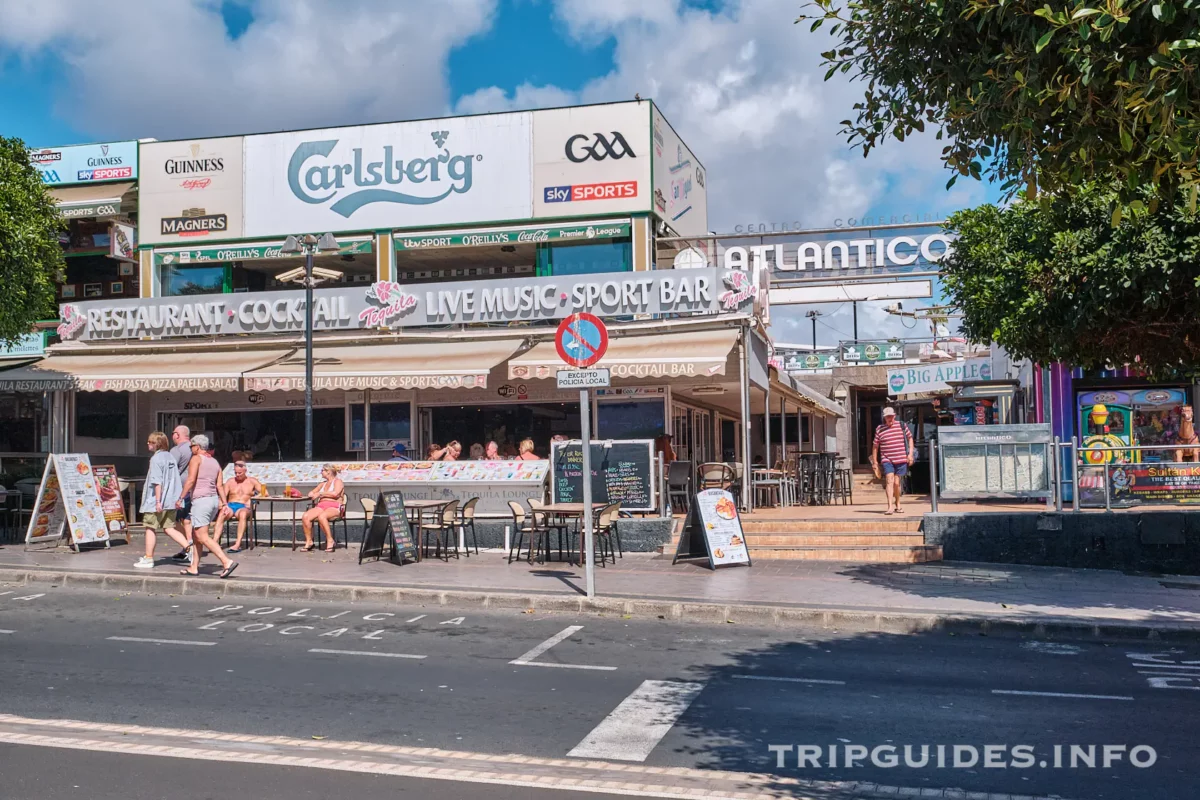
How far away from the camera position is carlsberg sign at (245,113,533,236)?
21359 mm

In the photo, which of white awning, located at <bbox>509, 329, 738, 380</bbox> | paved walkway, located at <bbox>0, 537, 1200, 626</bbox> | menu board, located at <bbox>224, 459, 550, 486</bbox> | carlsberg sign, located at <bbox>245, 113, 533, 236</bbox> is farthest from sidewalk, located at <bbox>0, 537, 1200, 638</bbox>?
carlsberg sign, located at <bbox>245, 113, 533, 236</bbox>

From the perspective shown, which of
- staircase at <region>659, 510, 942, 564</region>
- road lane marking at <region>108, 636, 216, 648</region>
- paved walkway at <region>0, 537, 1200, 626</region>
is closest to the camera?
road lane marking at <region>108, 636, 216, 648</region>

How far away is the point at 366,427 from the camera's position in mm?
20406

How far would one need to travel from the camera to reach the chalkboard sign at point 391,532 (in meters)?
14.4

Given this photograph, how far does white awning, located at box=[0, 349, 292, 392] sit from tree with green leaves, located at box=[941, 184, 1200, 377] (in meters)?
Answer: 12.0

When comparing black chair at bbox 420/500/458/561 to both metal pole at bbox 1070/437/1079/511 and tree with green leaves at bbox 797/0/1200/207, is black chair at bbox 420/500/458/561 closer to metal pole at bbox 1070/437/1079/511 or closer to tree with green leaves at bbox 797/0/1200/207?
metal pole at bbox 1070/437/1079/511

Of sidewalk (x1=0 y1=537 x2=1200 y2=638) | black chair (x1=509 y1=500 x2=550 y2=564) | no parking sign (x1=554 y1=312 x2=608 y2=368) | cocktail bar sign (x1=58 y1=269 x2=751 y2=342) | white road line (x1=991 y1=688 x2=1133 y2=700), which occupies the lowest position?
white road line (x1=991 y1=688 x2=1133 y2=700)

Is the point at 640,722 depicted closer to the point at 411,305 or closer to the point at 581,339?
the point at 581,339

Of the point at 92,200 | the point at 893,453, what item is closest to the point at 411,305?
the point at 92,200

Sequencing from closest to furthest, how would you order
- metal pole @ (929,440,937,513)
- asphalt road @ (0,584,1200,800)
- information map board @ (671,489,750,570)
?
asphalt road @ (0,584,1200,800) < information map board @ (671,489,750,570) < metal pole @ (929,440,937,513)

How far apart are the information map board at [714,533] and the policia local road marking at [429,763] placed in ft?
26.9

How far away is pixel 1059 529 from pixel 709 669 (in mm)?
7308

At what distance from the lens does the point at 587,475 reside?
11.4 meters

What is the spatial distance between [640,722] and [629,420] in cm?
1300
